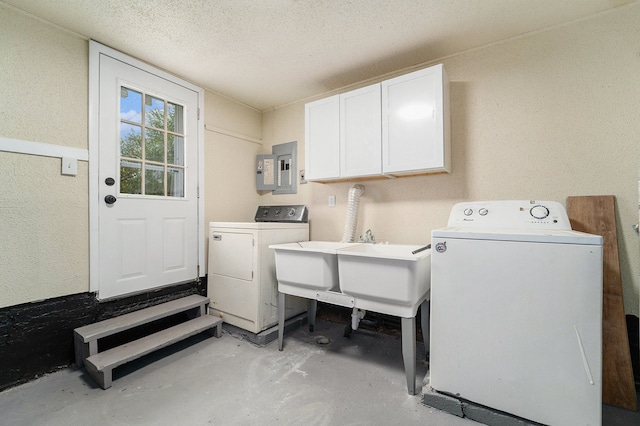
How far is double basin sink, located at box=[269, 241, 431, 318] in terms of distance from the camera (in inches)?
60.7

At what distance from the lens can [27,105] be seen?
5.64 ft

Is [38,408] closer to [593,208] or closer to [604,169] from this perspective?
[593,208]

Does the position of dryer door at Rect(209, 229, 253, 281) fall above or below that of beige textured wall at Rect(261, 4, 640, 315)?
below

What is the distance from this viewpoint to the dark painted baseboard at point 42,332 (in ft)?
5.34

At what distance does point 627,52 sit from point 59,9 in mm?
3506

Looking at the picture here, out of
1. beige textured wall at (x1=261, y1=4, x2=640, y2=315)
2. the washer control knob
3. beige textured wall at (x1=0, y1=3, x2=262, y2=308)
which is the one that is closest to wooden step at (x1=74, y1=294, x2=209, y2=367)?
beige textured wall at (x1=0, y1=3, x2=262, y2=308)

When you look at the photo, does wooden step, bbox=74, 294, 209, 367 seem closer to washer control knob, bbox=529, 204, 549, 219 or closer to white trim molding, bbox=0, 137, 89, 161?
white trim molding, bbox=0, 137, 89, 161

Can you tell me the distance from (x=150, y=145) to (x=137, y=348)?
160 cm

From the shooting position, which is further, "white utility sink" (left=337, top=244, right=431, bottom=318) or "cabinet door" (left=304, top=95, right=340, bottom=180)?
"cabinet door" (left=304, top=95, right=340, bottom=180)

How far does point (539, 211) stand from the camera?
1605mm

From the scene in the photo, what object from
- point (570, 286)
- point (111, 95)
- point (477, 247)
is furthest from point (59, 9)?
point (570, 286)

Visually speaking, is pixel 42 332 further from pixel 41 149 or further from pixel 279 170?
pixel 279 170

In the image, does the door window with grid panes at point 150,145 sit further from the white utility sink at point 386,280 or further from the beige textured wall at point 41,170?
the white utility sink at point 386,280

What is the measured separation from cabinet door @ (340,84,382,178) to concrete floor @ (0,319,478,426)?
1.46 m
